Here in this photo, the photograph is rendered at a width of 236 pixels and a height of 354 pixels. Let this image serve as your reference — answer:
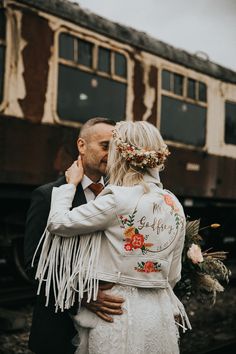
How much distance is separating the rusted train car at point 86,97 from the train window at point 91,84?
0.01m

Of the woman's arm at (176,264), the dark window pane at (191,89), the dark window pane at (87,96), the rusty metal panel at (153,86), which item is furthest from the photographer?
the dark window pane at (191,89)

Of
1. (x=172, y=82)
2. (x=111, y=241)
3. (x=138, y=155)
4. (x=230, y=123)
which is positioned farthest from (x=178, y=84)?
(x=111, y=241)

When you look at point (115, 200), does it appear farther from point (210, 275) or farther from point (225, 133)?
point (225, 133)

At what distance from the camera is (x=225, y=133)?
11242mm

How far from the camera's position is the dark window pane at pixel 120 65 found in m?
8.63

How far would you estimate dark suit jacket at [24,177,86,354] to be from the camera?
2.48 metres

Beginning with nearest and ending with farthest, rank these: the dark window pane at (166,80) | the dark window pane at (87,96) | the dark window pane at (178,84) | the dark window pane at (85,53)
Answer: the dark window pane at (87,96) → the dark window pane at (85,53) → the dark window pane at (166,80) → the dark window pane at (178,84)

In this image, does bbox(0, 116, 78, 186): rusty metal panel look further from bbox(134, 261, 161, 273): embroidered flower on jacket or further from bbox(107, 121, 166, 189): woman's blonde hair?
bbox(134, 261, 161, 273): embroidered flower on jacket

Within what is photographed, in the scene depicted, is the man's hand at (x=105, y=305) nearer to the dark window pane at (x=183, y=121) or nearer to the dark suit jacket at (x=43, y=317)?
the dark suit jacket at (x=43, y=317)

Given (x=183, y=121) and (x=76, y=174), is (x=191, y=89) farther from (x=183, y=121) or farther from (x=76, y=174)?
(x=76, y=174)

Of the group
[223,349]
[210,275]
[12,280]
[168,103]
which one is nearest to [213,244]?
[168,103]

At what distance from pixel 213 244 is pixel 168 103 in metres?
4.04

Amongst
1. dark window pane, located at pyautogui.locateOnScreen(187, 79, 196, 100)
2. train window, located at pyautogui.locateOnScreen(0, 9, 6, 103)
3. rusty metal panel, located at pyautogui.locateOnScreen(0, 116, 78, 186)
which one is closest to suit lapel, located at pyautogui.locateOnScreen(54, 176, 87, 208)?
rusty metal panel, located at pyautogui.locateOnScreen(0, 116, 78, 186)

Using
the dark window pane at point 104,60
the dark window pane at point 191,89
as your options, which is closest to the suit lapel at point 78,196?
the dark window pane at point 104,60
